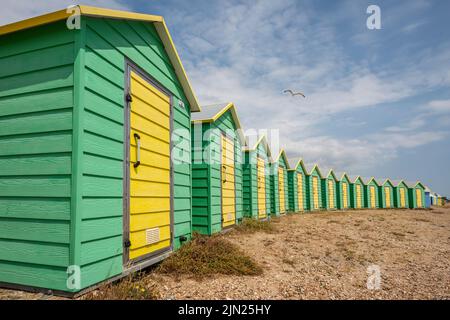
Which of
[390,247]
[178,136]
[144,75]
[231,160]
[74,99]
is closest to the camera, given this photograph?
[74,99]

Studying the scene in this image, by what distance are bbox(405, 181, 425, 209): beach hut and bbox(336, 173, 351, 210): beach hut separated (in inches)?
410

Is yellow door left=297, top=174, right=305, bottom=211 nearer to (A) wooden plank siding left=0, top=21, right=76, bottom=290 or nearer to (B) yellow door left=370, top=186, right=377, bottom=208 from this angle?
(B) yellow door left=370, top=186, right=377, bottom=208

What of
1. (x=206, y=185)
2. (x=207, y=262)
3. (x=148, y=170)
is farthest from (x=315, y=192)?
(x=148, y=170)

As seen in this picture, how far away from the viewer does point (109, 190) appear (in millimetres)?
3896

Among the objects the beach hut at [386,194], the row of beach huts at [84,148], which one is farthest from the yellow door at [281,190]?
the beach hut at [386,194]

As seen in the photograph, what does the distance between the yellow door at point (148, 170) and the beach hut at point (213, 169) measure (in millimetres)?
2567

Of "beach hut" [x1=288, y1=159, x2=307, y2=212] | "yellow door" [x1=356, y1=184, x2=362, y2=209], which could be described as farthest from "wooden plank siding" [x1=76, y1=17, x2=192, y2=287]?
"yellow door" [x1=356, y1=184, x2=362, y2=209]

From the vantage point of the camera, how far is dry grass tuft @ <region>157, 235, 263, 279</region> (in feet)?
17.3

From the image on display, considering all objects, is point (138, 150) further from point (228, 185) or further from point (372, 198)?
point (372, 198)

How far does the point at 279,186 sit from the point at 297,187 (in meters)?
4.72

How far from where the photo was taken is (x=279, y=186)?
18484 millimetres

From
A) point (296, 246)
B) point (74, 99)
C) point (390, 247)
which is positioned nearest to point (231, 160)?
point (296, 246)
